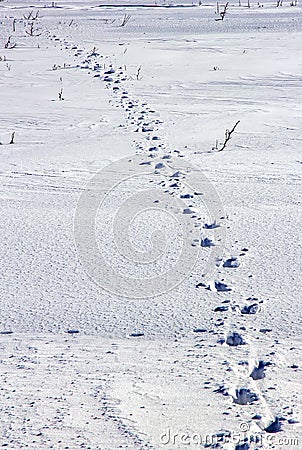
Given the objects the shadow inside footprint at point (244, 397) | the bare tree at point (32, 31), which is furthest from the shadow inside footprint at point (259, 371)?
the bare tree at point (32, 31)

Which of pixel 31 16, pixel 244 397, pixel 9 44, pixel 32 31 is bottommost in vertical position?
pixel 244 397

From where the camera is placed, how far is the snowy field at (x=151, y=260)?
2375 millimetres

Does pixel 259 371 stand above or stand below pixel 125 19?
below

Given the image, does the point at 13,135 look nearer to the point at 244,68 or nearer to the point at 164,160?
the point at 164,160

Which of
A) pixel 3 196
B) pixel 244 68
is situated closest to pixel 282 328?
pixel 3 196

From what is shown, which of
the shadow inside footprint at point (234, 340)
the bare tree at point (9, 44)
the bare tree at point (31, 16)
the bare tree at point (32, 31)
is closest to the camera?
the shadow inside footprint at point (234, 340)

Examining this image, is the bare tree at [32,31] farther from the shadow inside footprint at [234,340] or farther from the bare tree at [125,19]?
the shadow inside footprint at [234,340]

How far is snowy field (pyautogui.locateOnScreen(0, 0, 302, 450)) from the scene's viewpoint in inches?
93.5

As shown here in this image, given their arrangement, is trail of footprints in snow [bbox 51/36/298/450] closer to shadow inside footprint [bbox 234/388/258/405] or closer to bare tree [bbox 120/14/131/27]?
shadow inside footprint [bbox 234/388/258/405]

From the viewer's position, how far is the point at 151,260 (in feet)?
11.9

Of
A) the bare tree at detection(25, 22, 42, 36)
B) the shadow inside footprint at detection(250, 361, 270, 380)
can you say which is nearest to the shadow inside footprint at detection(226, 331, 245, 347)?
the shadow inside footprint at detection(250, 361, 270, 380)

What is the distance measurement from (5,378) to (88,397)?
0.36 meters

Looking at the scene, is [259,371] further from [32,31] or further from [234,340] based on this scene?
[32,31]

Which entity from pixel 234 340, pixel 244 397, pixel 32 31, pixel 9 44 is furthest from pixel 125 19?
pixel 244 397
